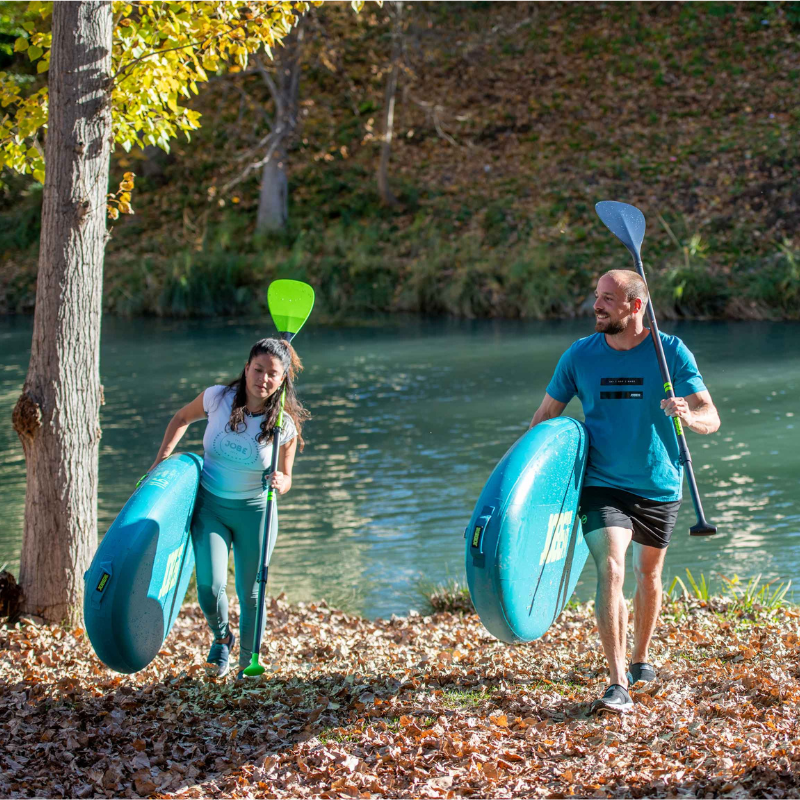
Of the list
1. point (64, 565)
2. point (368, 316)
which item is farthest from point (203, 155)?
point (64, 565)

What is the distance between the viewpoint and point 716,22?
25.2 meters

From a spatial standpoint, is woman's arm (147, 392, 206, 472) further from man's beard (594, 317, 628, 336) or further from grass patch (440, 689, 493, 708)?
man's beard (594, 317, 628, 336)

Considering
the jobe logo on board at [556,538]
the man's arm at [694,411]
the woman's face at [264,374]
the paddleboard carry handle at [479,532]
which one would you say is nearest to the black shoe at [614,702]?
the jobe logo on board at [556,538]

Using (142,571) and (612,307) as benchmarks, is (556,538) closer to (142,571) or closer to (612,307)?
(612,307)

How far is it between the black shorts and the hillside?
560 inches

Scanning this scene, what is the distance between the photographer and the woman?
183 inches

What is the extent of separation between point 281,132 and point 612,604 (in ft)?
60.6

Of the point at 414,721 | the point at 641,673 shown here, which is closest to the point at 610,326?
the point at 641,673

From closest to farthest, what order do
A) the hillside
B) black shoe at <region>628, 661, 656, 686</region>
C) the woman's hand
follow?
black shoe at <region>628, 661, 656, 686</region> < the woman's hand < the hillside

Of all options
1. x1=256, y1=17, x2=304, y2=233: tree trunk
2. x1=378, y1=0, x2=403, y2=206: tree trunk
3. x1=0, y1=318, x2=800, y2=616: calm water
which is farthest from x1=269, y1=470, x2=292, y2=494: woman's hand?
x1=256, y1=17, x2=304, y2=233: tree trunk

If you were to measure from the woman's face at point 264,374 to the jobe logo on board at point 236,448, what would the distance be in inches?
8.8

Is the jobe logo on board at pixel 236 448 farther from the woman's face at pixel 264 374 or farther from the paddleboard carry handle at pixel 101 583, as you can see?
the paddleboard carry handle at pixel 101 583

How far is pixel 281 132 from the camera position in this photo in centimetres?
2106

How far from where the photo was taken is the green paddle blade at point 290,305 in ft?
17.1
